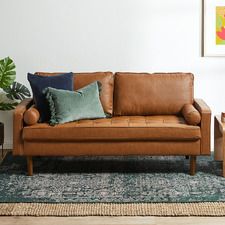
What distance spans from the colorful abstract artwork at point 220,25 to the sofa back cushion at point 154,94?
0.62m

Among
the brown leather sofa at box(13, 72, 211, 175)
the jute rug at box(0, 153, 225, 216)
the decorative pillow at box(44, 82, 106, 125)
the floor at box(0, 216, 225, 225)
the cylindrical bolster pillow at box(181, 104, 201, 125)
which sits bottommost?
the floor at box(0, 216, 225, 225)

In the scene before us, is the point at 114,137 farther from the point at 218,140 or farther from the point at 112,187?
the point at 218,140

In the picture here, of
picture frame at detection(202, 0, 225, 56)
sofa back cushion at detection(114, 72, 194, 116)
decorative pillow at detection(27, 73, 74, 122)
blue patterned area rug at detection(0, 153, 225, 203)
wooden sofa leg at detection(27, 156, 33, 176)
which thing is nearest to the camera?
blue patterned area rug at detection(0, 153, 225, 203)

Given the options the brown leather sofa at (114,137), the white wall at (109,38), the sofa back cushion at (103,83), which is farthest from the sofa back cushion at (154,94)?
the white wall at (109,38)

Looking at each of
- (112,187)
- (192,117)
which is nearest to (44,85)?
(112,187)

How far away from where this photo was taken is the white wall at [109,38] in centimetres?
545

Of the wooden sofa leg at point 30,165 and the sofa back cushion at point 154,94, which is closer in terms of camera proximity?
the wooden sofa leg at point 30,165

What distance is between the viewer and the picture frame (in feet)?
17.7

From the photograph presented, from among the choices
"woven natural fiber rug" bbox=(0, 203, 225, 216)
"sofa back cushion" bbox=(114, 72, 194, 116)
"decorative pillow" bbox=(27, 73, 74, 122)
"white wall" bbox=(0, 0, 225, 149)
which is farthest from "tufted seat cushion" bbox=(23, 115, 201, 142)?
"white wall" bbox=(0, 0, 225, 149)

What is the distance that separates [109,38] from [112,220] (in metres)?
2.35

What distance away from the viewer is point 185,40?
5484 millimetres

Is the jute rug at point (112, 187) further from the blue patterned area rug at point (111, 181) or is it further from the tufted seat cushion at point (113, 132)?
the tufted seat cushion at point (113, 132)

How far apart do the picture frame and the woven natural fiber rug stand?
2.03 meters

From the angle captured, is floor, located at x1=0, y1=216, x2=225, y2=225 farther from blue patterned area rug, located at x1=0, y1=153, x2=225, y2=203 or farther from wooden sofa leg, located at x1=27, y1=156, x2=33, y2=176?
wooden sofa leg, located at x1=27, y1=156, x2=33, y2=176
